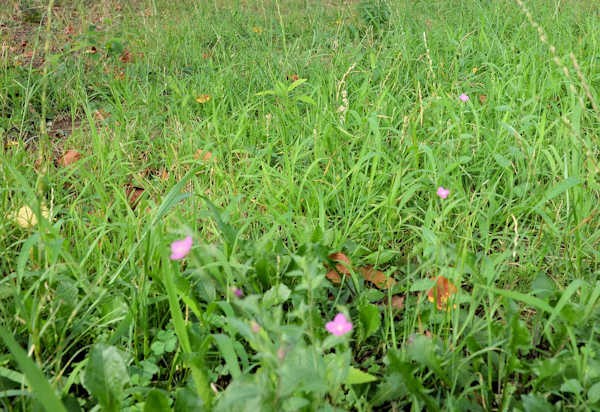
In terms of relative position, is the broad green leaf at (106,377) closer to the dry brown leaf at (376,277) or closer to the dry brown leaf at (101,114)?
the dry brown leaf at (376,277)

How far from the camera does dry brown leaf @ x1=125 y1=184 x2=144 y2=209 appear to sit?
1.67 meters

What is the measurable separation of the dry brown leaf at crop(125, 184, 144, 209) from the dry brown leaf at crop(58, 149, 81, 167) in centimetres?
25

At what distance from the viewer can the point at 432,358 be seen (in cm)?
101

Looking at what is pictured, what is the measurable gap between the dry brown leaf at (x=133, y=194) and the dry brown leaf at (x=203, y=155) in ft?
0.76

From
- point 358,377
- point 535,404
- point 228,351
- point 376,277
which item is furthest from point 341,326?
point 376,277

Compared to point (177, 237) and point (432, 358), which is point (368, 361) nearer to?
point (432, 358)

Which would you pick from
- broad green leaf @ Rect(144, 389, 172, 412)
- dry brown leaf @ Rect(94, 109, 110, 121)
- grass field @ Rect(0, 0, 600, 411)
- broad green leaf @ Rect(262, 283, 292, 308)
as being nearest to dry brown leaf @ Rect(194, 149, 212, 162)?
grass field @ Rect(0, 0, 600, 411)

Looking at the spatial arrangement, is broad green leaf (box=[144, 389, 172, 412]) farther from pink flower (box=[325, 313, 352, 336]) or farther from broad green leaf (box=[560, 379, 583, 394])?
broad green leaf (box=[560, 379, 583, 394])

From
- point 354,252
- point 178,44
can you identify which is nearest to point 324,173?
point 354,252

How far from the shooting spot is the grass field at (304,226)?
978 mm

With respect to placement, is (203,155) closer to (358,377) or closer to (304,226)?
(304,226)

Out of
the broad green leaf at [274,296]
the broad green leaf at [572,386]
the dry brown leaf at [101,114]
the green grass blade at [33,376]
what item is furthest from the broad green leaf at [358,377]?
the dry brown leaf at [101,114]

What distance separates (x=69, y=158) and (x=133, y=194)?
0.34m

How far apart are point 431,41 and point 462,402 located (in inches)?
83.5
